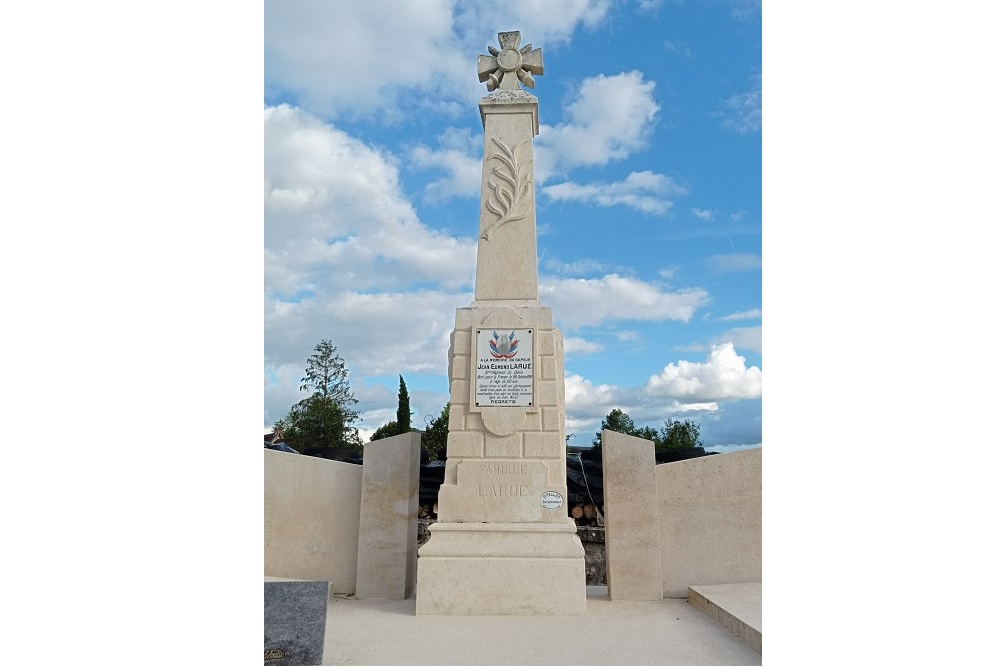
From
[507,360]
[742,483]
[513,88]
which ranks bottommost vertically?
[742,483]

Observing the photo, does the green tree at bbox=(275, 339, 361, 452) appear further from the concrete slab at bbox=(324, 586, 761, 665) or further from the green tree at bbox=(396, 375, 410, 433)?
the concrete slab at bbox=(324, 586, 761, 665)

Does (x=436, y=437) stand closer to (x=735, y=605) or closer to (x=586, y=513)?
(x=586, y=513)

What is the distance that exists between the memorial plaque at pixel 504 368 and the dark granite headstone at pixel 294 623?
314 centimetres

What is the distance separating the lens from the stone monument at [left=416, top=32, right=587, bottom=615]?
267 inches

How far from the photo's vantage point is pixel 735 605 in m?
6.59

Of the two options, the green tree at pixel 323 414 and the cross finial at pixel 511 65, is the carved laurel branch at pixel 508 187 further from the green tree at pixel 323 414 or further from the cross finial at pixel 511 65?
the green tree at pixel 323 414

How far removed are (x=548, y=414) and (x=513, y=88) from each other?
3787 millimetres

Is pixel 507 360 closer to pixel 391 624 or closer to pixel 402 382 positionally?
pixel 391 624

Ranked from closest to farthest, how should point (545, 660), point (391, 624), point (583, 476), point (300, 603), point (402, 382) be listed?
point (300, 603), point (545, 660), point (391, 624), point (583, 476), point (402, 382)

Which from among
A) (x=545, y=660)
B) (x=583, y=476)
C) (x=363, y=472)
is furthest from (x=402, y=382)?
(x=545, y=660)

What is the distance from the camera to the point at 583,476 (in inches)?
423

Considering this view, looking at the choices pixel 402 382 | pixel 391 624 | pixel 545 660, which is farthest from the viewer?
pixel 402 382

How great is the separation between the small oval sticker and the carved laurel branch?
285 centimetres

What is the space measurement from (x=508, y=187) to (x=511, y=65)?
1524 mm
